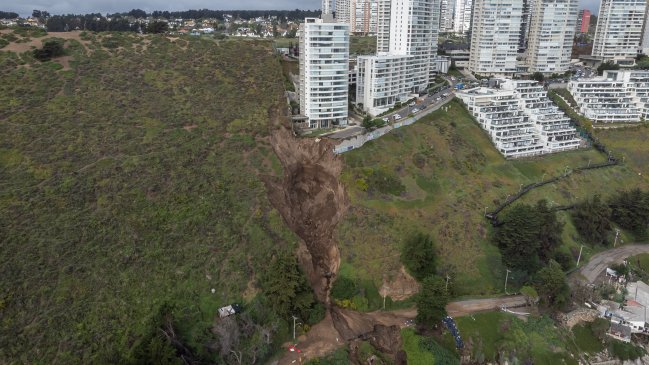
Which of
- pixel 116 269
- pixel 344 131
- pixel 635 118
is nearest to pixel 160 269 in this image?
pixel 116 269

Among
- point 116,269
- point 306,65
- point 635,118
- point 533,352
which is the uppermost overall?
point 306,65

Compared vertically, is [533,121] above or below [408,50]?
below

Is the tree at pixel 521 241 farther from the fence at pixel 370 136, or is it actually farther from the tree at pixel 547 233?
the fence at pixel 370 136

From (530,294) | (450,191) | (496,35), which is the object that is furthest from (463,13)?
(530,294)

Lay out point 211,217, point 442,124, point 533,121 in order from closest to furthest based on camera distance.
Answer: point 211,217
point 442,124
point 533,121

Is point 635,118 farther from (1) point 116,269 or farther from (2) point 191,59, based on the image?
(1) point 116,269
